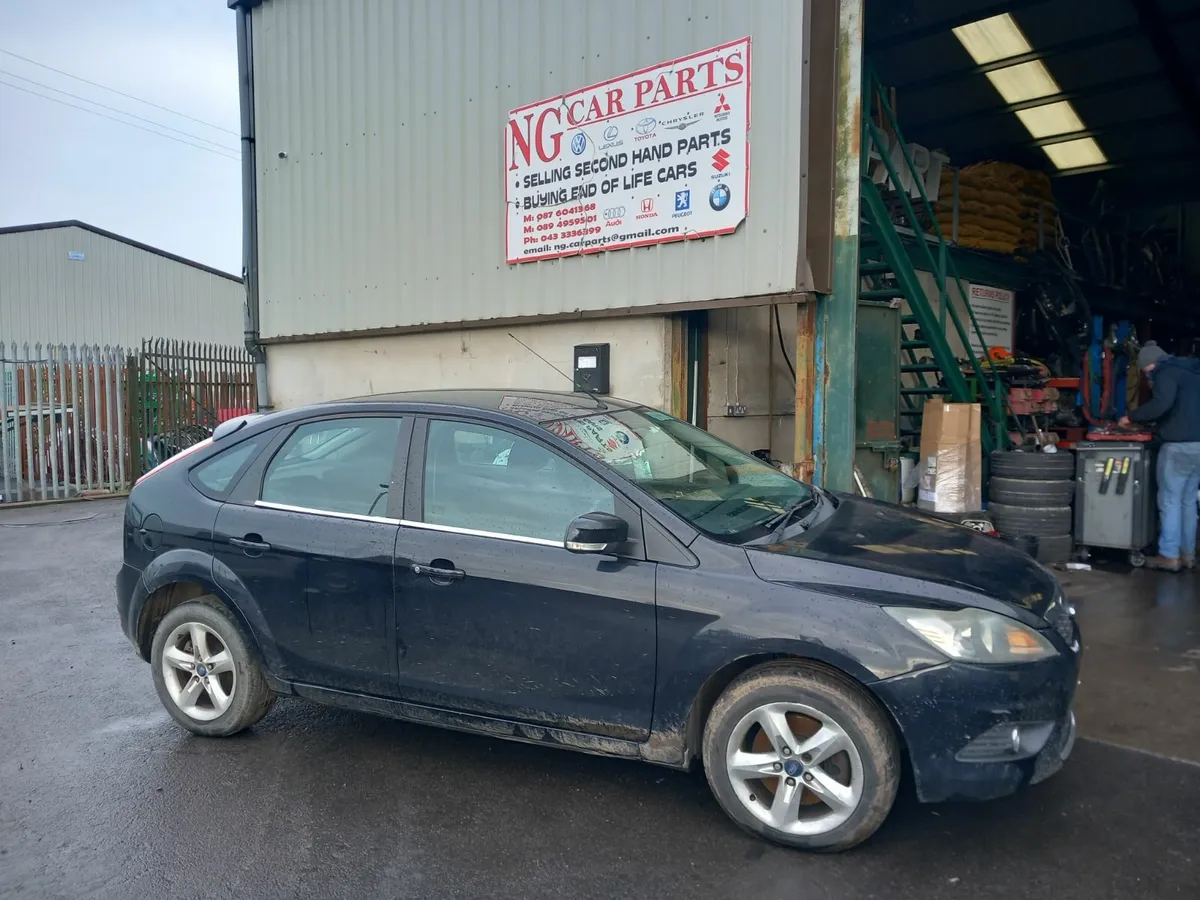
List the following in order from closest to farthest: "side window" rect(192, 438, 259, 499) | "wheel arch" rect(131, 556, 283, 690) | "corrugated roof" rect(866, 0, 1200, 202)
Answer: "wheel arch" rect(131, 556, 283, 690) → "side window" rect(192, 438, 259, 499) → "corrugated roof" rect(866, 0, 1200, 202)

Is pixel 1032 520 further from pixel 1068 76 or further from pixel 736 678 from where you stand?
pixel 1068 76

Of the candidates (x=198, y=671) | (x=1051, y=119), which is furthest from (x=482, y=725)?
(x=1051, y=119)

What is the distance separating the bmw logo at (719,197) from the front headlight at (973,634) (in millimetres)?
4586

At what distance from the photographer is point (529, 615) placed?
3.45 metres

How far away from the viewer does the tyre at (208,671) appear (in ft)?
13.5

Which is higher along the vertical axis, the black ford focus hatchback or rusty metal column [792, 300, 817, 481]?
rusty metal column [792, 300, 817, 481]

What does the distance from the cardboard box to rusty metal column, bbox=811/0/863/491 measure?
127cm

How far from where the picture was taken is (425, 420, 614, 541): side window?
354 centimetres

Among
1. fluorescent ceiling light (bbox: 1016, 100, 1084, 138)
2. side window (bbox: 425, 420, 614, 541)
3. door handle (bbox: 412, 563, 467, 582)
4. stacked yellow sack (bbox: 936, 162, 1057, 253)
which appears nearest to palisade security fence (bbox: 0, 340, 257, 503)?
stacked yellow sack (bbox: 936, 162, 1057, 253)

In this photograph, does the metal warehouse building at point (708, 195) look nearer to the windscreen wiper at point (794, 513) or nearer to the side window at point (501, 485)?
the windscreen wiper at point (794, 513)

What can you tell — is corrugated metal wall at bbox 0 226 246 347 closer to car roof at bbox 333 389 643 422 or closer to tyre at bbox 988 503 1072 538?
tyre at bbox 988 503 1072 538

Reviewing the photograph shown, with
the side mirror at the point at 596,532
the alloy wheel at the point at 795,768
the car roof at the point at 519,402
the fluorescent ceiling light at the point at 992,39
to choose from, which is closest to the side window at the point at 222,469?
the car roof at the point at 519,402

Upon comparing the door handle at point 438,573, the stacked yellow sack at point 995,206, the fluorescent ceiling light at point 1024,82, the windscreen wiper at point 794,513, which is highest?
the fluorescent ceiling light at point 1024,82

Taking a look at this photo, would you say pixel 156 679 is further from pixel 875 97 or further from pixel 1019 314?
pixel 1019 314
